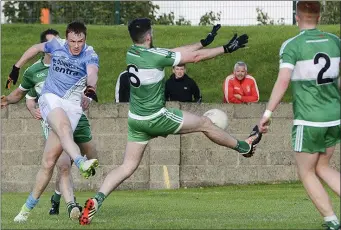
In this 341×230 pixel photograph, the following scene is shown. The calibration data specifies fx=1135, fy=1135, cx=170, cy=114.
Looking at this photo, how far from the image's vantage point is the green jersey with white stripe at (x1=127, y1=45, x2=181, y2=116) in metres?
12.9

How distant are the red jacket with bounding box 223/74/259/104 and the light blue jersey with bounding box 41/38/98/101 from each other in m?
8.33

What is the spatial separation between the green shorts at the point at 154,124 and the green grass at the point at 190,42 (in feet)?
40.4

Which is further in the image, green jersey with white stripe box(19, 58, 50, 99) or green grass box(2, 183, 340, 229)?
green jersey with white stripe box(19, 58, 50, 99)

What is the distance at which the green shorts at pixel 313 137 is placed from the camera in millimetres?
11207

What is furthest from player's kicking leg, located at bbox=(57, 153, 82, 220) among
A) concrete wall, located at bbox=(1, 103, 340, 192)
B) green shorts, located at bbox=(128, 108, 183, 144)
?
concrete wall, located at bbox=(1, 103, 340, 192)

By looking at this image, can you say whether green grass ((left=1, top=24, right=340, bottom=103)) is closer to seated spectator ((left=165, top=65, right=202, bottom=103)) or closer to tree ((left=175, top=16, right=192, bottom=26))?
tree ((left=175, top=16, right=192, bottom=26))

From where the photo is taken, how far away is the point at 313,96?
36.8 ft

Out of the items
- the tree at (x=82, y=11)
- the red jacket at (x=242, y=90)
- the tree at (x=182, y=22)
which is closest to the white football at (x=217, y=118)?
the red jacket at (x=242, y=90)

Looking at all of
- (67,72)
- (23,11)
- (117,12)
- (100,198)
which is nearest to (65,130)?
(67,72)

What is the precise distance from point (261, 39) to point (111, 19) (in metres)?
4.08

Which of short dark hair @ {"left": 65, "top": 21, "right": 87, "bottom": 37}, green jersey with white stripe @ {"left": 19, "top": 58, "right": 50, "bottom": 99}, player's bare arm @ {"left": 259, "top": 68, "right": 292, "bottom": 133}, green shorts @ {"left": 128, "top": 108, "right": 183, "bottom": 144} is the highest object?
short dark hair @ {"left": 65, "top": 21, "right": 87, "bottom": 37}

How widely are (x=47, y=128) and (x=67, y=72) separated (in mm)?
935

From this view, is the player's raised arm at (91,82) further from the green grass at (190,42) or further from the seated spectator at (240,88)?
the green grass at (190,42)

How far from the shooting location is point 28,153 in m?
21.9
